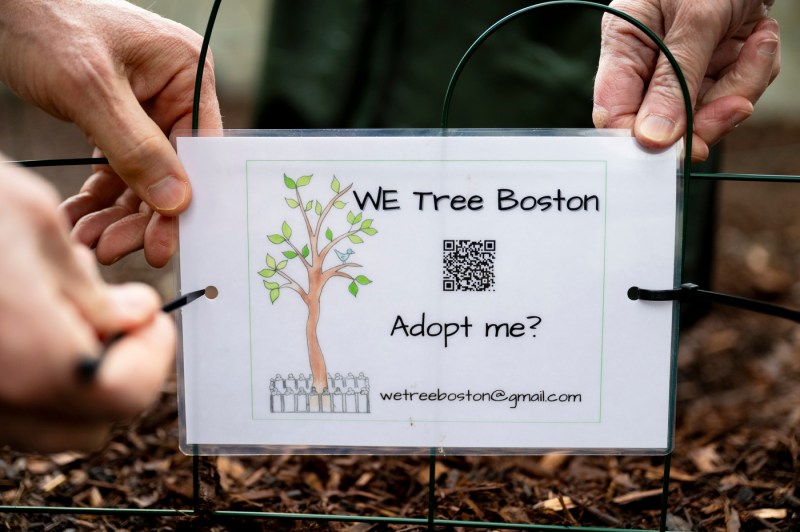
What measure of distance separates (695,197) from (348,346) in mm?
1355

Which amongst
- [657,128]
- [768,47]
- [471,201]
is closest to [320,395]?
[471,201]

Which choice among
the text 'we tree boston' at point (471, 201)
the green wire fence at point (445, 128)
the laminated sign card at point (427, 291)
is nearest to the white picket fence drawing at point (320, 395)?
the laminated sign card at point (427, 291)

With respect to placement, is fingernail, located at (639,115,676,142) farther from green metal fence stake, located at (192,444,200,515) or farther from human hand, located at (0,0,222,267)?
green metal fence stake, located at (192,444,200,515)

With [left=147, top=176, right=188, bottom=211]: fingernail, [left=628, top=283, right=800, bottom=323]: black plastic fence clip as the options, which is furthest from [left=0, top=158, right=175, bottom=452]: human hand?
[left=628, top=283, right=800, bottom=323]: black plastic fence clip

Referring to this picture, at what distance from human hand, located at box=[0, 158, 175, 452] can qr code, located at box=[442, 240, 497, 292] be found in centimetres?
39

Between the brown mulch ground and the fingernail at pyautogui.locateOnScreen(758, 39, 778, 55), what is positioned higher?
the fingernail at pyautogui.locateOnScreen(758, 39, 778, 55)

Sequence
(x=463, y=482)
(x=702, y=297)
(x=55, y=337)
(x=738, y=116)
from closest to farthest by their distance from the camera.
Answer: (x=55, y=337)
(x=702, y=297)
(x=738, y=116)
(x=463, y=482)

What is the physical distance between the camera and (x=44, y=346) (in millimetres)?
515

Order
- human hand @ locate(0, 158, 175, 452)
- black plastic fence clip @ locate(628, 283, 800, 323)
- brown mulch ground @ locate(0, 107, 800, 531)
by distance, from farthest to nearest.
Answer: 1. brown mulch ground @ locate(0, 107, 800, 531)
2. black plastic fence clip @ locate(628, 283, 800, 323)
3. human hand @ locate(0, 158, 175, 452)

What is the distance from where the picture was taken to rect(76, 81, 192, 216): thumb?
2.87ft

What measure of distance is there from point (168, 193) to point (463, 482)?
0.71 meters

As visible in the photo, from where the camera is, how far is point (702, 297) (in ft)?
2.81

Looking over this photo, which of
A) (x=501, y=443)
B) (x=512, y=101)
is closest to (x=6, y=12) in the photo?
(x=501, y=443)

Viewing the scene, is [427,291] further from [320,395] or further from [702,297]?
[702,297]
